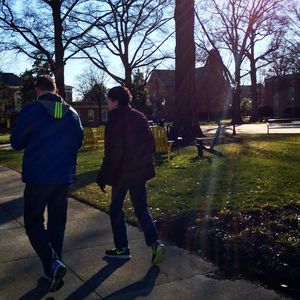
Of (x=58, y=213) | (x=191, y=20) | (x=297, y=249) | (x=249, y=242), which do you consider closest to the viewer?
(x=58, y=213)

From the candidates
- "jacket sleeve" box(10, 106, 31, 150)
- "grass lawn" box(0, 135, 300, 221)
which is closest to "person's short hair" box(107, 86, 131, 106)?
"jacket sleeve" box(10, 106, 31, 150)

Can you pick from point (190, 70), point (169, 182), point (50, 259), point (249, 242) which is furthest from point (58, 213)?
point (190, 70)

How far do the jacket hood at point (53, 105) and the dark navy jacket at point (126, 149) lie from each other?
0.61 meters

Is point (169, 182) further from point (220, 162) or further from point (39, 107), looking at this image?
point (39, 107)

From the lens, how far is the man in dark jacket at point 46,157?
437cm

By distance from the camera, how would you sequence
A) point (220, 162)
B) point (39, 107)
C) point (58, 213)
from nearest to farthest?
point (39, 107)
point (58, 213)
point (220, 162)

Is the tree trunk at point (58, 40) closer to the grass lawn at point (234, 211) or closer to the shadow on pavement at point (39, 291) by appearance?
the grass lawn at point (234, 211)

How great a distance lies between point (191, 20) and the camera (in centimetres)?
2005

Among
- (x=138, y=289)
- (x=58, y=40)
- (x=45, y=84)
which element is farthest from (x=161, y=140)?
(x=58, y=40)

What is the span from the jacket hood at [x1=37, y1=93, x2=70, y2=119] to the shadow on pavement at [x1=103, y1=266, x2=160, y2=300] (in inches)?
63.5

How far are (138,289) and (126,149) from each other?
1.32 m

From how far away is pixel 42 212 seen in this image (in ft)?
14.8

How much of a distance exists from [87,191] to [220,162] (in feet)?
15.8

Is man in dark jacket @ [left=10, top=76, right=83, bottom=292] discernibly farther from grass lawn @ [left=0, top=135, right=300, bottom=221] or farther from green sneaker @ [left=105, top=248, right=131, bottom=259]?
grass lawn @ [left=0, top=135, right=300, bottom=221]
